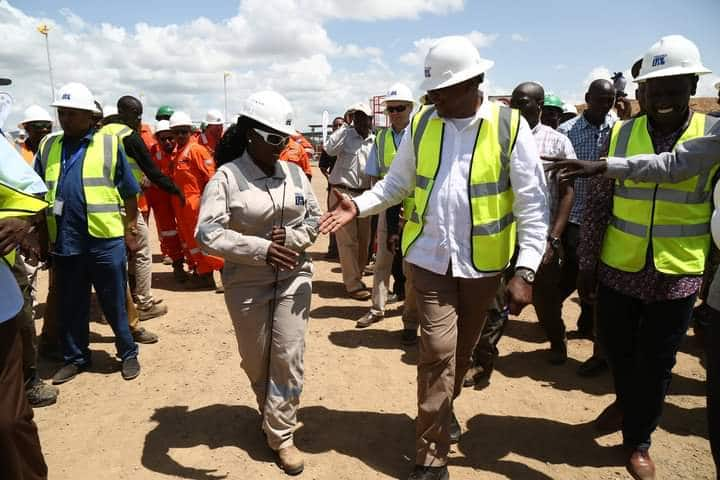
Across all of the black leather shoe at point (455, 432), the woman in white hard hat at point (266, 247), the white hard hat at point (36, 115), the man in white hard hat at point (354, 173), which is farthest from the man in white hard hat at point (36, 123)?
the black leather shoe at point (455, 432)

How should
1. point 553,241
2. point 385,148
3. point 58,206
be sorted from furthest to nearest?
point 385,148 → point 58,206 → point 553,241

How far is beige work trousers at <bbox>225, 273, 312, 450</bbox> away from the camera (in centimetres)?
297

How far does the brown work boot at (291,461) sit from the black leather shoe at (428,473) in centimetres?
65

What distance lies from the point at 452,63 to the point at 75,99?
9.36ft

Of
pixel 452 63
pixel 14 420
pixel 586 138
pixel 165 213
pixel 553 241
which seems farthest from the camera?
pixel 165 213

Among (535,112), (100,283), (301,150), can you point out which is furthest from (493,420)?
(301,150)

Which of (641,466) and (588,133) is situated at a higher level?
(588,133)

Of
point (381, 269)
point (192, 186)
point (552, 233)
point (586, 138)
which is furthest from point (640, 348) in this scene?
point (192, 186)

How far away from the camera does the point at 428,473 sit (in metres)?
2.86

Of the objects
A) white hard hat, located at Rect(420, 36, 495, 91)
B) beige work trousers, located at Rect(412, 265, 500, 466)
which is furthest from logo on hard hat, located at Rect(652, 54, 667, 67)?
beige work trousers, located at Rect(412, 265, 500, 466)

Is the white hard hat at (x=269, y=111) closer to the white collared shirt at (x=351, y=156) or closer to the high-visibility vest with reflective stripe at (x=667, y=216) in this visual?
the high-visibility vest with reflective stripe at (x=667, y=216)

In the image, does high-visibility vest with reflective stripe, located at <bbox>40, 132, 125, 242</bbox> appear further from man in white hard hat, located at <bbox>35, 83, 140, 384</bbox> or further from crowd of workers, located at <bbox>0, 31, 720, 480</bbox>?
crowd of workers, located at <bbox>0, 31, 720, 480</bbox>

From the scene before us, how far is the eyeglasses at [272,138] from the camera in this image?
286 cm

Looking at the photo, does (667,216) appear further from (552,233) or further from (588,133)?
(588,133)
